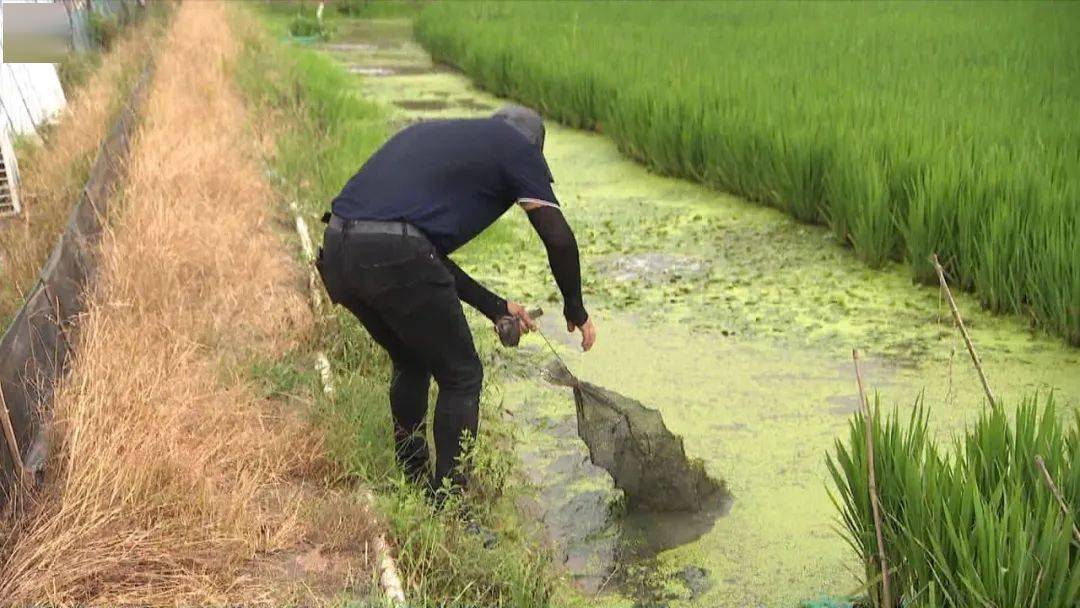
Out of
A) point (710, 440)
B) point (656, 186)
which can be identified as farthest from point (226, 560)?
point (656, 186)

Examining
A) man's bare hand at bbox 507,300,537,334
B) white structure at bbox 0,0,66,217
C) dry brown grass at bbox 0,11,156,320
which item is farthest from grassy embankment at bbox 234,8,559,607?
white structure at bbox 0,0,66,217

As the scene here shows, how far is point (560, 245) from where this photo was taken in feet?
9.14

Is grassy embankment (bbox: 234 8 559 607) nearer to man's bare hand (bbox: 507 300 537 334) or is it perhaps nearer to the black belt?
man's bare hand (bbox: 507 300 537 334)

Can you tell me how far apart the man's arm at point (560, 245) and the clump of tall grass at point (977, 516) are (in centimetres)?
69

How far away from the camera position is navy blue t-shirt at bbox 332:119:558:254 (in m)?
2.76

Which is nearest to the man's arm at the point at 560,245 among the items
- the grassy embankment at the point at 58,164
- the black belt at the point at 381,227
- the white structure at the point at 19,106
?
the black belt at the point at 381,227

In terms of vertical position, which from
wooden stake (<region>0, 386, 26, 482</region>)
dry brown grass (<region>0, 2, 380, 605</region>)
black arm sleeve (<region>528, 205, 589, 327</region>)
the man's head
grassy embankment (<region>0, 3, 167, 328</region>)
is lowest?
grassy embankment (<region>0, 3, 167, 328</region>)

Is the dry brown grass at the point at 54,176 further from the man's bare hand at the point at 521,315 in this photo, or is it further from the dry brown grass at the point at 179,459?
the man's bare hand at the point at 521,315

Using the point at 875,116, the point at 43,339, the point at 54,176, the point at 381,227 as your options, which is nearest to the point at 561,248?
the point at 381,227

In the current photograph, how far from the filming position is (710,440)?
369cm

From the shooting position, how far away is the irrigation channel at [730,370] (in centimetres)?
305

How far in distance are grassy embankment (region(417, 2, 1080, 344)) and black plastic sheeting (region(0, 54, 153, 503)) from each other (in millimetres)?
3093

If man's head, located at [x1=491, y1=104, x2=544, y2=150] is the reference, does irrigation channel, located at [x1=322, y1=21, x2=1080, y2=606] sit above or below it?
below

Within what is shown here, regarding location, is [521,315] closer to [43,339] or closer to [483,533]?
[483,533]
